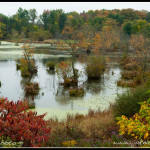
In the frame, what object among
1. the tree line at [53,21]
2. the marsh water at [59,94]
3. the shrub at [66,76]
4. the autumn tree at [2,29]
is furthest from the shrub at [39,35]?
the shrub at [66,76]

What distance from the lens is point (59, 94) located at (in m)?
14.8

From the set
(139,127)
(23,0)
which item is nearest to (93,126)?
(139,127)

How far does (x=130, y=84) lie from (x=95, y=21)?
5431 centimetres

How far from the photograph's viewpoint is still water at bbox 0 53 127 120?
11734 millimetres

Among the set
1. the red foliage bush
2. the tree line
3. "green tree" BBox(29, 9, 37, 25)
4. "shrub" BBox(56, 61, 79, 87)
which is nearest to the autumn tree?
the tree line

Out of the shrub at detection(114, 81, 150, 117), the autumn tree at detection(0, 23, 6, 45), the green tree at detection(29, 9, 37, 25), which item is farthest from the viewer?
the green tree at detection(29, 9, 37, 25)

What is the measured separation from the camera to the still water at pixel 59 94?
462 inches

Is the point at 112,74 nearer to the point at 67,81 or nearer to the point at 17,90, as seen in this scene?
the point at 67,81

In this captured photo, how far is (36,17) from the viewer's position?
77625 millimetres

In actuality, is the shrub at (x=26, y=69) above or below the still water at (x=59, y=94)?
above

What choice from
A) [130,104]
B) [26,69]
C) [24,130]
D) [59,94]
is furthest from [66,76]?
[24,130]

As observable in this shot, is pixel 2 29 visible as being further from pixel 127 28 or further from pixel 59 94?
pixel 59 94

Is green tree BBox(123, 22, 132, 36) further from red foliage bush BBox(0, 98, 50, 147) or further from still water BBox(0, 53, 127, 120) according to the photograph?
red foliage bush BBox(0, 98, 50, 147)

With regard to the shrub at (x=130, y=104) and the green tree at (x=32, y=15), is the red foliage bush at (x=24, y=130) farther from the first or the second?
the green tree at (x=32, y=15)
